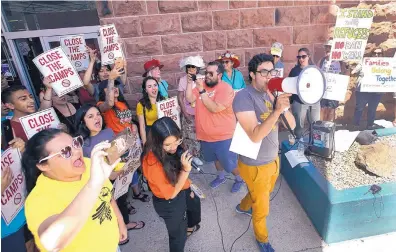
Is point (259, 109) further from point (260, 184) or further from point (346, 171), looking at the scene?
point (346, 171)

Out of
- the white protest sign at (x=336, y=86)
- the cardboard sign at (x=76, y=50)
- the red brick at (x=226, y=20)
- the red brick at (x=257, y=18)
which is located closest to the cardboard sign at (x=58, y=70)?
the cardboard sign at (x=76, y=50)

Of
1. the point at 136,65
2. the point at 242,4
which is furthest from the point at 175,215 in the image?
the point at 242,4

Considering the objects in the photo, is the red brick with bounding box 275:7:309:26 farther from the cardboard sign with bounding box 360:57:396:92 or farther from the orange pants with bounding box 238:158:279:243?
the orange pants with bounding box 238:158:279:243

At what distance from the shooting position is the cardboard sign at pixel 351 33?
14.7 feet

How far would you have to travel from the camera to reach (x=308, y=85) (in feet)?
6.92

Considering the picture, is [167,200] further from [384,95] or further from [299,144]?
[384,95]

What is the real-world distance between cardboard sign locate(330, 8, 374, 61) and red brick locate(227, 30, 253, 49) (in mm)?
1428

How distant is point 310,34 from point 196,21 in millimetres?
2182

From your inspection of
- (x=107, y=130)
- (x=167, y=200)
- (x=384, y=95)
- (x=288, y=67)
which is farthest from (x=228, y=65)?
(x=384, y=95)

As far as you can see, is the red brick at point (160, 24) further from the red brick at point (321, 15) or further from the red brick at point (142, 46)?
the red brick at point (321, 15)

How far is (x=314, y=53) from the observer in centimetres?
534

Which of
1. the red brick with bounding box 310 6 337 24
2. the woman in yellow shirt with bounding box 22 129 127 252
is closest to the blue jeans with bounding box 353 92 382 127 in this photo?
the red brick with bounding box 310 6 337 24

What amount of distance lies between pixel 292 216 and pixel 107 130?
2473mm

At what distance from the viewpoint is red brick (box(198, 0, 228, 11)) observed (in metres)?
4.77
